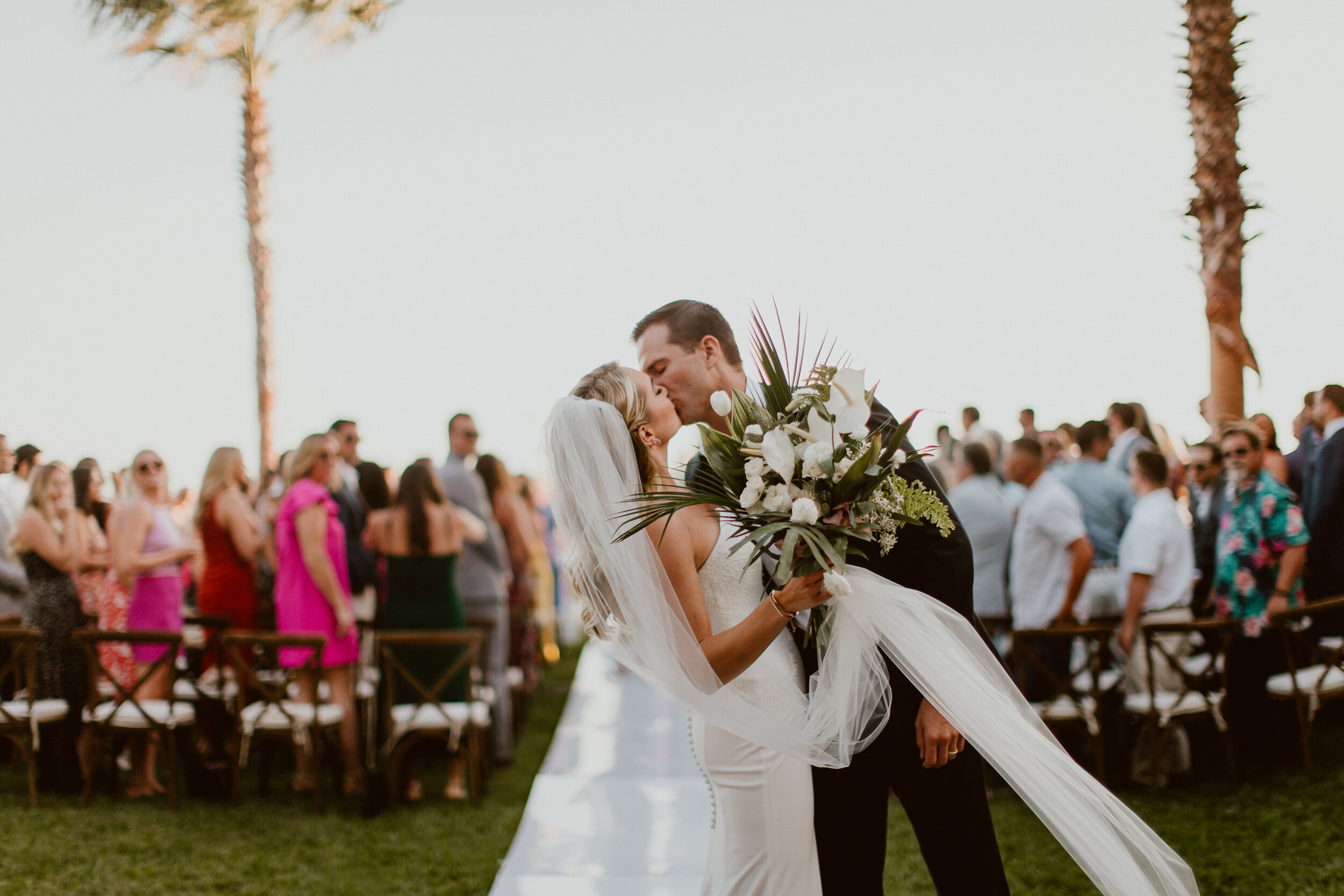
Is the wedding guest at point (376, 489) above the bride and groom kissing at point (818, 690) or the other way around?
above

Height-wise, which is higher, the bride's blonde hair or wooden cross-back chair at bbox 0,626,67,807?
the bride's blonde hair

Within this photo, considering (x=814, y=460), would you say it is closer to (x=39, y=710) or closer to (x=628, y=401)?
(x=628, y=401)

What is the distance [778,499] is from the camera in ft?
7.22

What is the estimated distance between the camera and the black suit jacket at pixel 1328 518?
630 cm

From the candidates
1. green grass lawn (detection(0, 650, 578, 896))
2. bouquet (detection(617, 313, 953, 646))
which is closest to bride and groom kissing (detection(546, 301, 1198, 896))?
bouquet (detection(617, 313, 953, 646))

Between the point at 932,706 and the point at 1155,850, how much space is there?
637mm

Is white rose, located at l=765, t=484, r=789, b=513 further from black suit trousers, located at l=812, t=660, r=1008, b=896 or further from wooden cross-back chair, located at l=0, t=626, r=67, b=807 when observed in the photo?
wooden cross-back chair, located at l=0, t=626, r=67, b=807

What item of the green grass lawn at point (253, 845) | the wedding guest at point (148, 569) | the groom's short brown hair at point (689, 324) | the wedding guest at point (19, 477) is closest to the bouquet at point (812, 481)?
the groom's short brown hair at point (689, 324)

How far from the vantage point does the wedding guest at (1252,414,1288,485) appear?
23.2 feet

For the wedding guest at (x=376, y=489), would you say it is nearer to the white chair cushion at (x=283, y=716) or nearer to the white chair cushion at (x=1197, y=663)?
the white chair cushion at (x=283, y=716)

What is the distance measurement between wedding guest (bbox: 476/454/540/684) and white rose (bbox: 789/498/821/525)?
5.75 metres

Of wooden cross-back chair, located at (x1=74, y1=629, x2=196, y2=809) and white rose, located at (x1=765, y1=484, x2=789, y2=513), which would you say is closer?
white rose, located at (x1=765, y1=484, x2=789, y2=513)

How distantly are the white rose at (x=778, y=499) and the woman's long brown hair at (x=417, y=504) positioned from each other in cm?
422

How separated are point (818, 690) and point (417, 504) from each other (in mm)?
4103
